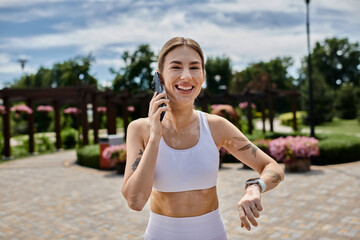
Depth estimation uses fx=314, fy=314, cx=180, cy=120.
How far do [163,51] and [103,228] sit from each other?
15.0 ft

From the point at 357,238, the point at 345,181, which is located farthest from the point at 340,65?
the point at 357,238

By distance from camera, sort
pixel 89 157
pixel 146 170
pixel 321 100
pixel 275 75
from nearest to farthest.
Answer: pixel 146 170 < pixel 89 157 < pixel 321 100 < pixel 275 75

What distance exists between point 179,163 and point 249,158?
0.45m

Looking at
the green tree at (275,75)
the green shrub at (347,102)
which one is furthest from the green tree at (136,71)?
the green tree at (275,75)

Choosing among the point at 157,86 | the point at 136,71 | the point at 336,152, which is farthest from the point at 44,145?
the point at 157,86

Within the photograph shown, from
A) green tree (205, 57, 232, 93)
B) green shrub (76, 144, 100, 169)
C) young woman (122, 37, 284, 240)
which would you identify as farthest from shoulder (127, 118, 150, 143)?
green tree (205, 57, 232, 93)

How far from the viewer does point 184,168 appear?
1675mm

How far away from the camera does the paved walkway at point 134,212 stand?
5.20 meters

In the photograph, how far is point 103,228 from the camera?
5543mm

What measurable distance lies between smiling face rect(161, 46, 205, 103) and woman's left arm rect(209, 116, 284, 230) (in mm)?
307

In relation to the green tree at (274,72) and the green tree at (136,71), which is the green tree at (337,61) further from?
the green tree at (136,71)

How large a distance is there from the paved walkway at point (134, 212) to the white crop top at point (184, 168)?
3618mm

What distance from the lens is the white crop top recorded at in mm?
1674

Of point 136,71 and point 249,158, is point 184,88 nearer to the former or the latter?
point 249,158
